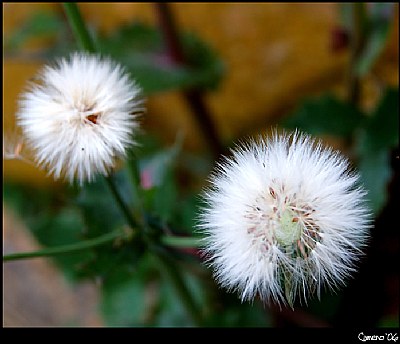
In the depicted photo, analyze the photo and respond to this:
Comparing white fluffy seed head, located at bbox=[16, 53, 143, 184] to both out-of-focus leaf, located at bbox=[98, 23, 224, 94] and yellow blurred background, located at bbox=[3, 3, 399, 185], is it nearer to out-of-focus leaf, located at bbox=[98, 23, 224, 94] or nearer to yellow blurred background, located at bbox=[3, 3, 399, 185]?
out-of-focus leaf, located at bbox=[98, 23, 224, 94]

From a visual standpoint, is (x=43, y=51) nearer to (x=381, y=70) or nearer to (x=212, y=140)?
(x=212, y=140)

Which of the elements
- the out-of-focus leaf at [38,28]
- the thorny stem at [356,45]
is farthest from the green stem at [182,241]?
the out-of-focus leaf at [38,28]

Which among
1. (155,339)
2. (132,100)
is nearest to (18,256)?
(132,100)

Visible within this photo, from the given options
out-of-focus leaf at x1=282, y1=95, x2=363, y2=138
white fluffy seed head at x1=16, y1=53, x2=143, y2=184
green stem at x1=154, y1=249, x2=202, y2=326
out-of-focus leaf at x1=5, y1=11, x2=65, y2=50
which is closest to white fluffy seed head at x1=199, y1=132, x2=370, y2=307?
white fluffy seed head at x1=16, y1=53, x2=143, y2=184

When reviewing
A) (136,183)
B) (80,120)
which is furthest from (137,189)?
(80,120)

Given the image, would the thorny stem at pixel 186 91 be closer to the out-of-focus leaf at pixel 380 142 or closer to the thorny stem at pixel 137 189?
the thorny stem at pixel 137 189

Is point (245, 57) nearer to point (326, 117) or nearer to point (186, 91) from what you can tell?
point (186, 91)
